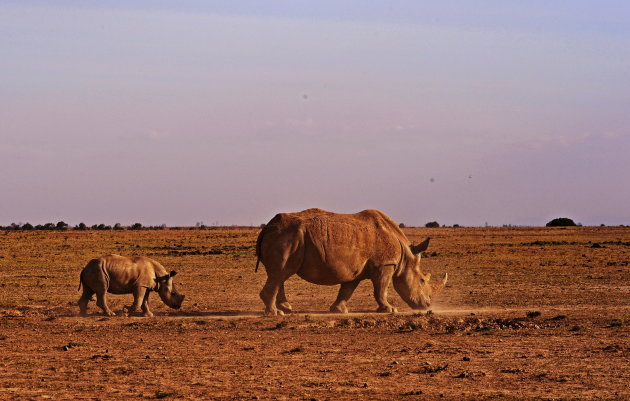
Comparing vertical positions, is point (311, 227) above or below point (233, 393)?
above

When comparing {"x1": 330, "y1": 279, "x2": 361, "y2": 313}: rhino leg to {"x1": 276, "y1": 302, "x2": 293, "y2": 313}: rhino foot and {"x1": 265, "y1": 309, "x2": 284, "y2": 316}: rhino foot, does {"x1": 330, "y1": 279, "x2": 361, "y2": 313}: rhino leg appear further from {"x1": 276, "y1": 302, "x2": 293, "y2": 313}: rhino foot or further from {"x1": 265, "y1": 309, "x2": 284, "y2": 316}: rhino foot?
{"x1": 265, "y1": 309, "x2": 284, "y2": 316}: rhino foot

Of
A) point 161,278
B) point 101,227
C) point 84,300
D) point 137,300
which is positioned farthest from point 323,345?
point 101,227

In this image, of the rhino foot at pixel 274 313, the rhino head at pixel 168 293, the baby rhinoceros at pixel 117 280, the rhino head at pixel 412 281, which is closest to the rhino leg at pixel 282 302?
the rhino foot at pixel 274 313

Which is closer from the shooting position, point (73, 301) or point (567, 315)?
point (567, 315)

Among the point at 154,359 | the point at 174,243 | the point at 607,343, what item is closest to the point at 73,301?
the point at 154,359

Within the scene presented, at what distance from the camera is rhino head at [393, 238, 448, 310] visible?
827 inches

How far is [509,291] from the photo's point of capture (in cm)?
2498

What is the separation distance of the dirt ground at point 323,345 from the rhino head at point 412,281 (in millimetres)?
506

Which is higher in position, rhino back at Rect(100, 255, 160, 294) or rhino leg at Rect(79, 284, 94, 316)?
rhino back at Rect(100, 255, 160, 294)

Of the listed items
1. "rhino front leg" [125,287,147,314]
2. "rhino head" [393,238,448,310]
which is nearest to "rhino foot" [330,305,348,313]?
"rhino head" [393,238,448,310]

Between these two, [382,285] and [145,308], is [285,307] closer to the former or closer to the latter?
[382,285]

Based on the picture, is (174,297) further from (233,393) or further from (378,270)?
(233,393)

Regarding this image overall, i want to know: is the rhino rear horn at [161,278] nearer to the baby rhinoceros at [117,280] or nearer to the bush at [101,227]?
the baby rhinoceros at [117,280]

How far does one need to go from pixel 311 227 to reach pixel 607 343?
685 centimetres
